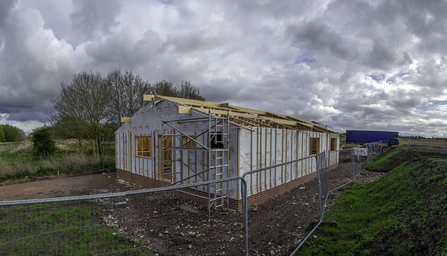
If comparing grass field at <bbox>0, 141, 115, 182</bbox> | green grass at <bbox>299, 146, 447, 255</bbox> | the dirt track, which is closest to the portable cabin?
the dirt track

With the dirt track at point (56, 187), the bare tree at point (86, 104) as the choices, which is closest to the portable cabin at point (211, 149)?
the dirt track at point (56, 187)

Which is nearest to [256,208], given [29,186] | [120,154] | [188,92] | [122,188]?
[122,188]

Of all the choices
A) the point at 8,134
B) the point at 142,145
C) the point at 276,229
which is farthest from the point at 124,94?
the point at 8,134

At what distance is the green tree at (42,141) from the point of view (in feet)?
66.7

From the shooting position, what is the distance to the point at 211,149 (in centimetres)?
744

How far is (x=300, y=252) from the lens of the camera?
474cm

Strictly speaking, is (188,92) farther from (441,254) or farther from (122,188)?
(441,254)

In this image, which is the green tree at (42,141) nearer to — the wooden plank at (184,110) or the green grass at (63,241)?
the green grass at (63,241)

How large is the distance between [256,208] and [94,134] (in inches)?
732

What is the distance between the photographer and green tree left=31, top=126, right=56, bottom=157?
66.7 feet

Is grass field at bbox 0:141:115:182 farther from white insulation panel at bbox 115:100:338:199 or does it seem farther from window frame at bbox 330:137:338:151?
window frame at bbox 330:137:338:151

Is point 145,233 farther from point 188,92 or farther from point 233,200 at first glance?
point 188,92

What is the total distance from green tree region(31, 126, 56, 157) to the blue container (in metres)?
42.3

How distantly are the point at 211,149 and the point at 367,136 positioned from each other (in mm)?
38739
